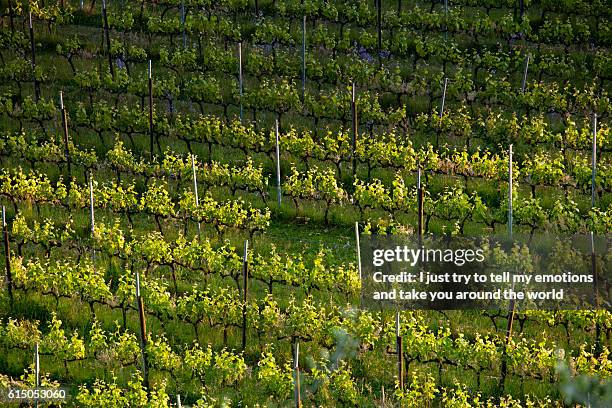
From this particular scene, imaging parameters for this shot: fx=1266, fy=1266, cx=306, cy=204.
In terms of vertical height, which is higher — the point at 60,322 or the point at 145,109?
the point at 145,109

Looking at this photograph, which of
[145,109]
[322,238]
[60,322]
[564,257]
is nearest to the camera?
[60,322]

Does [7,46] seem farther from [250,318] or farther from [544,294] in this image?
[544,294]

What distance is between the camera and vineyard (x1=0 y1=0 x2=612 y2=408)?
60.0ft

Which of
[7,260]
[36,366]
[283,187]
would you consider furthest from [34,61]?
[36,366]

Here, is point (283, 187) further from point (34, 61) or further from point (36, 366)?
point (34, 61)

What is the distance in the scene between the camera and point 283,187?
2336 cm

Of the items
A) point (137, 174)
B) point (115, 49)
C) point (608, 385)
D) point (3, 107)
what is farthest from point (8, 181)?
point (608, 385)

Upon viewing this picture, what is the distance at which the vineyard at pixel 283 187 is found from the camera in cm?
1830

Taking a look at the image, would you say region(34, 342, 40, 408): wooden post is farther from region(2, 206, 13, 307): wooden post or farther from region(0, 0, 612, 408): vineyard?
region(2, 206, 13, 307): wooden post

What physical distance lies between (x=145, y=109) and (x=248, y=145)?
9.24ft

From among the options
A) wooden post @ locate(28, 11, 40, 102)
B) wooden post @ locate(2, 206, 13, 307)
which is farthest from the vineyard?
wooden post @ locate(28, 11, 40, 102)

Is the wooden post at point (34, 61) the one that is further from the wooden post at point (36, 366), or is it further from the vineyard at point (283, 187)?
the wooden post at point (36, 366)

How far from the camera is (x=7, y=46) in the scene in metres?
29.6

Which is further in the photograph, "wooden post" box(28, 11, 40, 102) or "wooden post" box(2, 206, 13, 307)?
"wooden post" box(28, 11, 40, 102)
